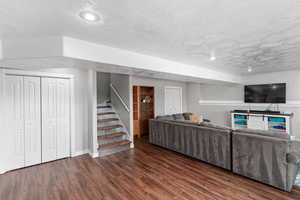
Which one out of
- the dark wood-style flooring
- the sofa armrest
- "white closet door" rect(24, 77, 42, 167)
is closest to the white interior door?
the dark wood-style flooring

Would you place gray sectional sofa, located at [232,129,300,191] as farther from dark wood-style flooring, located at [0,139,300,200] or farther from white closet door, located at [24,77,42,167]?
white closet door, located at [24,77,42,167]

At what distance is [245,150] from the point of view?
8.62ft

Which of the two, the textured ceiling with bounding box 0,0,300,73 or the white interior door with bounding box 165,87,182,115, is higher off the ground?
the textured ceiling with bounding box 0,0,300,73

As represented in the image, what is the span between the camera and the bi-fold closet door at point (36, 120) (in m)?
3.00

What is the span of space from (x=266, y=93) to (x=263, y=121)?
42.3 inches

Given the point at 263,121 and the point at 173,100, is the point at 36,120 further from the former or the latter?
the point at 263,121

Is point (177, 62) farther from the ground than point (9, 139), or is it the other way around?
point (177, 62)

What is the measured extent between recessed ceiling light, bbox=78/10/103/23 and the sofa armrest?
326 centimetres

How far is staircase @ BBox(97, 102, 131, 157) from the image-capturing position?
12.7 ft

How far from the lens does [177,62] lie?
3.41 m

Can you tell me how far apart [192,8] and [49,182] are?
3.46 m

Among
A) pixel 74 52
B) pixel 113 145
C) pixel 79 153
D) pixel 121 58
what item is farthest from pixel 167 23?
pixel 79 153

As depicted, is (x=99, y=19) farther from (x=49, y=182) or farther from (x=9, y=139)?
(x=9, y=139)

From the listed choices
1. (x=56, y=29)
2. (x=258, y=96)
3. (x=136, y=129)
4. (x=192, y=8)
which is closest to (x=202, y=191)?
(x=192, y=8)
